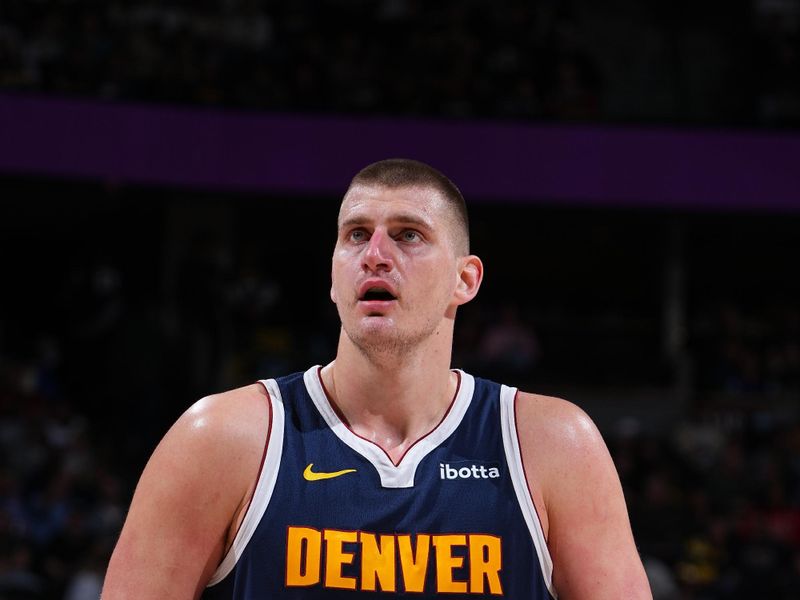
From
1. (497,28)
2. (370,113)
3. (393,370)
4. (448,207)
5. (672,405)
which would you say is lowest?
(393,370)

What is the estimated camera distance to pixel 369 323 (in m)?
2.94

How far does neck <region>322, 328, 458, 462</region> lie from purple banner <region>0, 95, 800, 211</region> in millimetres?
10022

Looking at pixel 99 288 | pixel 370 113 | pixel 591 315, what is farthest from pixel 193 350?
pixel 591 315

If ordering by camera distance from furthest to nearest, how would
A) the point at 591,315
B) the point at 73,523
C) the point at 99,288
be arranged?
the point at 591,315 → the point at 99,288 → the point at 73,523

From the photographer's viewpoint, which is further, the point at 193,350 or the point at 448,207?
the point at 193,350

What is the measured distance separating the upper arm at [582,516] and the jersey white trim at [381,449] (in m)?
0.21

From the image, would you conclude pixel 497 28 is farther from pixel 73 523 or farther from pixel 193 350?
pixel 73 523

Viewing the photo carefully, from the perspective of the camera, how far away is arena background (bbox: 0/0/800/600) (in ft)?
38.5

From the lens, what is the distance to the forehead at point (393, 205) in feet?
9.84

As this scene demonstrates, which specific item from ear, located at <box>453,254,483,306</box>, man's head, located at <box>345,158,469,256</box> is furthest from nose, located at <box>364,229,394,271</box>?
ear, located at <box>453,254,483,306</box>

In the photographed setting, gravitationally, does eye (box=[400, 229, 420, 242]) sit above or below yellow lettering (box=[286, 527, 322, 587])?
above

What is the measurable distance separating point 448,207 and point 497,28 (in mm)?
11573

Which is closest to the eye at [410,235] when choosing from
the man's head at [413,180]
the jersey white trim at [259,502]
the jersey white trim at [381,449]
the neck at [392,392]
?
the man's head at [413,180]

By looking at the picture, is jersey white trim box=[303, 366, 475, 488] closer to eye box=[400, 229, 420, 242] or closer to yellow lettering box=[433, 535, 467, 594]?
yellow lettering box=[433, 535, 467, 594]
